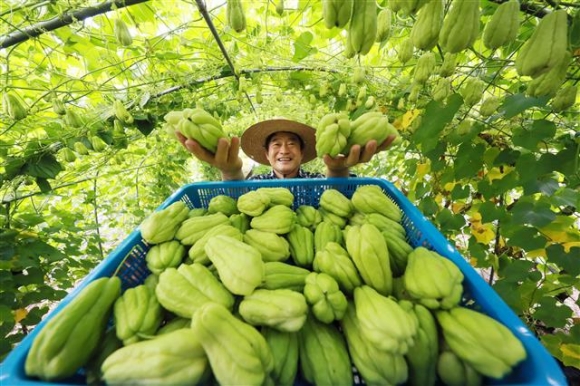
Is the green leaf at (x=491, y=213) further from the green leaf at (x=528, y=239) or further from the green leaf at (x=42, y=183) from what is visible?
the green leaf at (x=42, y=183)

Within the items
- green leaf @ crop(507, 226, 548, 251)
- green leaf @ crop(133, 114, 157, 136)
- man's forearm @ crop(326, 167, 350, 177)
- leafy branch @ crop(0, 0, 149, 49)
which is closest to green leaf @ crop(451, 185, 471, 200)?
green leaf @ crop(507, 226, 548, 251)

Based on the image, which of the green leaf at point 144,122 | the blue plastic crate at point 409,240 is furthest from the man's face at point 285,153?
the green leaf at point 144,122

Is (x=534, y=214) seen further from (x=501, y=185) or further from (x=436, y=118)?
(x=436, y=118)

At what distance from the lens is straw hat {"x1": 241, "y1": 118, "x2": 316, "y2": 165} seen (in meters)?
2.50

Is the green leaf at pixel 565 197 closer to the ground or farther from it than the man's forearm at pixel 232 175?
closer to the ground

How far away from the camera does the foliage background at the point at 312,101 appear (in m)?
1.25

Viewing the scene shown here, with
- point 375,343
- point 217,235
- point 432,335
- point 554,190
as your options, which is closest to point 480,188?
point 554,190

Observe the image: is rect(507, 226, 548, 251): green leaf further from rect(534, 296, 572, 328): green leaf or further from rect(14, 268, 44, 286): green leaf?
rect(14, 268, 44, 286): green leaf

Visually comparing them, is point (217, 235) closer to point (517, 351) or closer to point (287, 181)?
point (287, 181)

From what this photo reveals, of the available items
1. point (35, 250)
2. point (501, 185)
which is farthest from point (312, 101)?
point (35, 250)

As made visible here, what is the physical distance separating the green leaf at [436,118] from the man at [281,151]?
0.26 m

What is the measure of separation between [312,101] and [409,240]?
2.34 m

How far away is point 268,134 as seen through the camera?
269 cm

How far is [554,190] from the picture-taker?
42.8 inches
